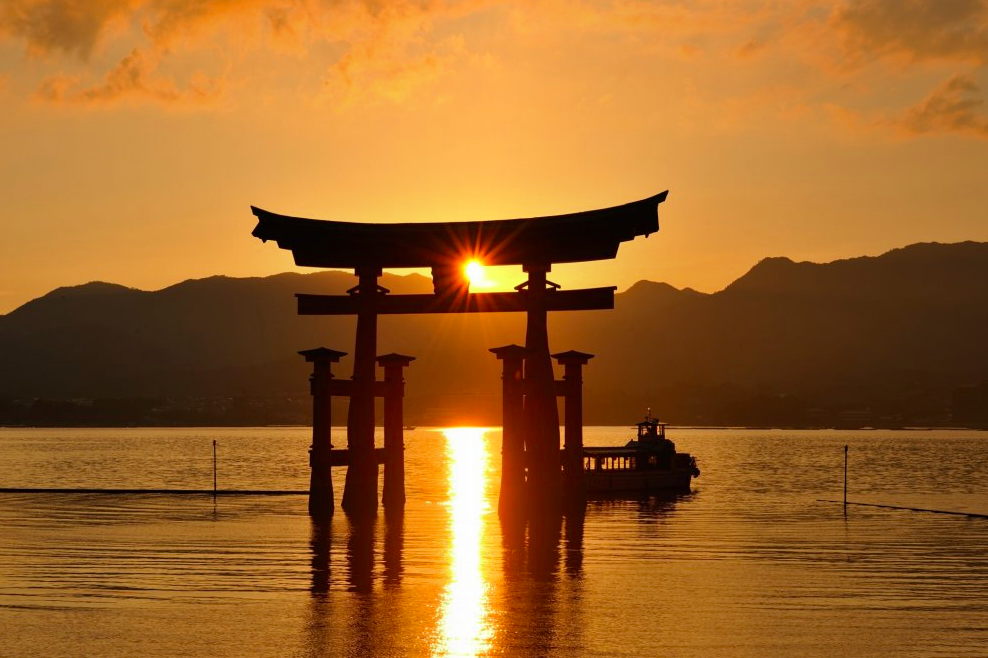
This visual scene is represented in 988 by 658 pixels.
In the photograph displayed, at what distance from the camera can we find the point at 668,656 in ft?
53.4

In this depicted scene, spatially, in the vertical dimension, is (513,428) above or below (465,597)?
above

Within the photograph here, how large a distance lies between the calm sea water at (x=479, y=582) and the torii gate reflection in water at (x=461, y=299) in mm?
2038

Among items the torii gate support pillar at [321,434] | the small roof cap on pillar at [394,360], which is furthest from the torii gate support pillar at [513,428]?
the torii gate support pillar at [321,434]

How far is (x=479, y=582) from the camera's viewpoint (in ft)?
76.9

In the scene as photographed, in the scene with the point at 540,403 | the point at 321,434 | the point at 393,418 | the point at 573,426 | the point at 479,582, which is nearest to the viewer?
the point at 479,582

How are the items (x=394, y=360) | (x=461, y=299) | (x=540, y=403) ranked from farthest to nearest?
(x=394, y=360) → (x=461, y=299) → (x=540, y=403)

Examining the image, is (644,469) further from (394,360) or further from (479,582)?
(479,582)

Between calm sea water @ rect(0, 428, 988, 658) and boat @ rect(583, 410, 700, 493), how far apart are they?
10.5 meters

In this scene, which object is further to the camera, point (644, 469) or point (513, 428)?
point (644, 469)

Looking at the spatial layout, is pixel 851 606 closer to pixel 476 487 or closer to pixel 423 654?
pixel 423 654

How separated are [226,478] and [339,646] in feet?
222

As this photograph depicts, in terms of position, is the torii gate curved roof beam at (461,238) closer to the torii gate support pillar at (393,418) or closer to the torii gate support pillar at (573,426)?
the torii gate support pillar at (393,418)

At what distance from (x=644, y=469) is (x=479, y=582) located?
1550 inches

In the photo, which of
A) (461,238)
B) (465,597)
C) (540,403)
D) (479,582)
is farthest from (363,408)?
(465,597)
